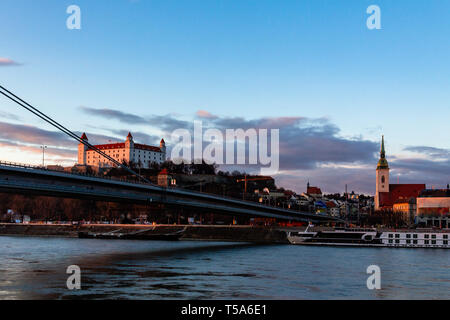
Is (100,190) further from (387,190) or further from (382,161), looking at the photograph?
(382,161)

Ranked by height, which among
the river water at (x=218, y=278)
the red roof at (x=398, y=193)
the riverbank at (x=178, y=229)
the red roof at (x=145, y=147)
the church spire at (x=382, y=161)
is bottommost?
the riverbank at (x=178, y=229)

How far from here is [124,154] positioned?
183m

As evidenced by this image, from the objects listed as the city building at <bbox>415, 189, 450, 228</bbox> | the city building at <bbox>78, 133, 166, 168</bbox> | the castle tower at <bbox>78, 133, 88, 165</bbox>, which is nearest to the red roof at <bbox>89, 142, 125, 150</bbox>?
the city building at <bbox>78, 133, 166, 168</bbox>

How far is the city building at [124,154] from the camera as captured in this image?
182m

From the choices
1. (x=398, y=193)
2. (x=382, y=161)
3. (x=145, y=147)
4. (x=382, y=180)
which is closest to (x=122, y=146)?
(x=145, y=147)

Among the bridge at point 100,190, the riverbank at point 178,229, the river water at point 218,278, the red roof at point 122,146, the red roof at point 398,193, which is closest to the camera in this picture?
the river water at point 218,278

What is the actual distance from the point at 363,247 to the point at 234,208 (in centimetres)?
2015

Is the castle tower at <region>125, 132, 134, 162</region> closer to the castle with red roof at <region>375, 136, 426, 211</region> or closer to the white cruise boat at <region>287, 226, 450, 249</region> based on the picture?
the castle with red roof at <region>375, 136, 426, 211</region>

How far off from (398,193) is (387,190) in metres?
4.49

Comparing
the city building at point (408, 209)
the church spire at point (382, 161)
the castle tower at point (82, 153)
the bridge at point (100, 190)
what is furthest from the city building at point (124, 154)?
the bridge at point (100, 190)

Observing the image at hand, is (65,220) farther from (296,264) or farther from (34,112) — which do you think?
(296,264)

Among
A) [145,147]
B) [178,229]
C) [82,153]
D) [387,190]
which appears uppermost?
[145,147]

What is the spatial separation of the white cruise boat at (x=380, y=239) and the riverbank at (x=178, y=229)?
33.1ft

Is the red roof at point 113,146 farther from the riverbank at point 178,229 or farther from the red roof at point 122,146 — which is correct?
the riverbank at point 178,229
